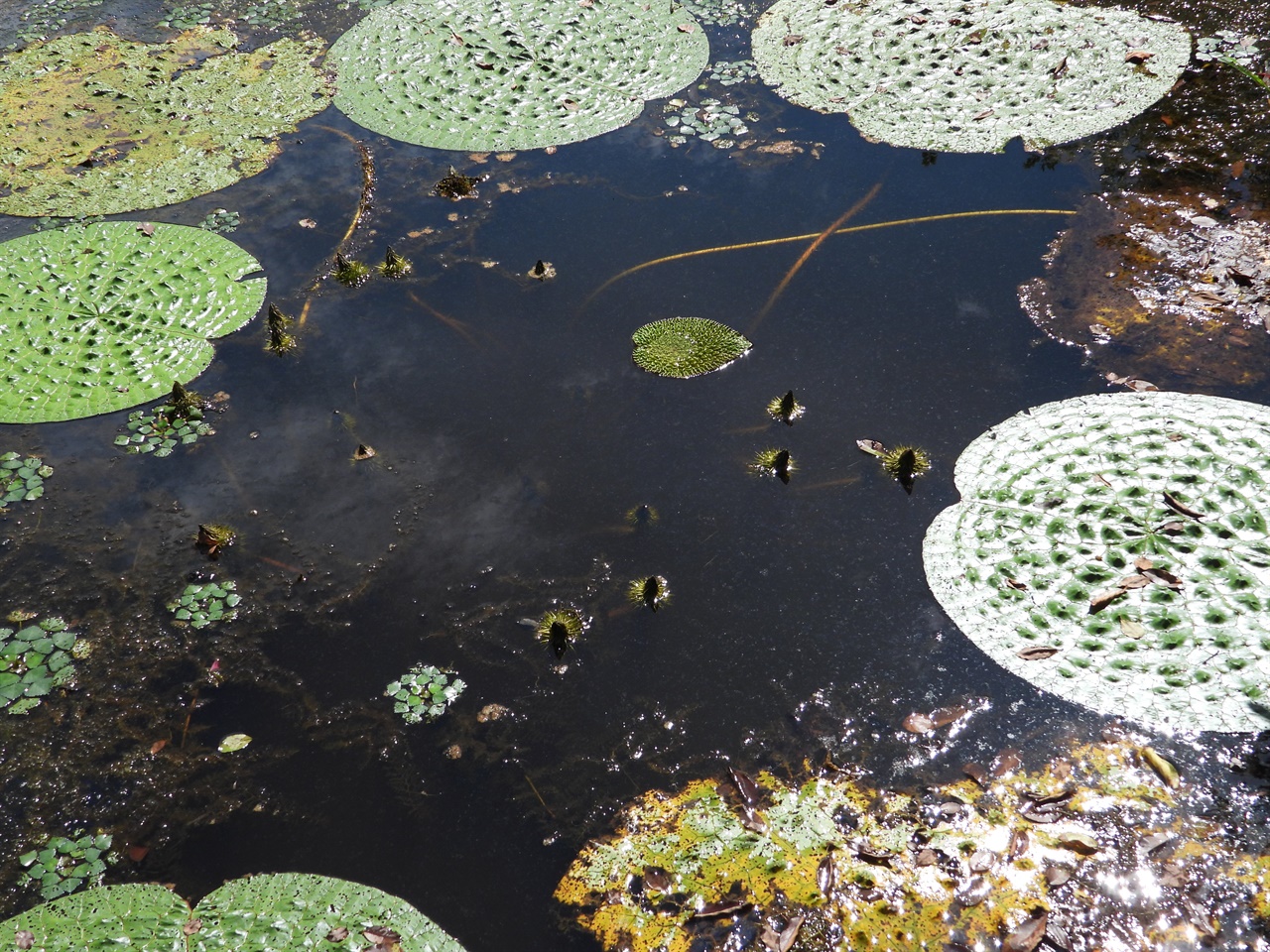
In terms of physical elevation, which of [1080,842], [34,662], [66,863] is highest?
→ [1080,842]

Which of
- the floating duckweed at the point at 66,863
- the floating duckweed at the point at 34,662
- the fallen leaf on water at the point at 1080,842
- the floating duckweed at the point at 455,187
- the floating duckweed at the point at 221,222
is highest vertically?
the floating duckweed at the point at 455,187

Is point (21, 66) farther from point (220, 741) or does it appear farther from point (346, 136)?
point (220, 741)

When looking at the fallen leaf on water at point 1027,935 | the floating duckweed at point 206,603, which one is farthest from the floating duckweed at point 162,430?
the fallen leaf on water at point 1027,935

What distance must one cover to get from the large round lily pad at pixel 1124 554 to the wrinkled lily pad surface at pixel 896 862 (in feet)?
1.21

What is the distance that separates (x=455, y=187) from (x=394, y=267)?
2.91ft

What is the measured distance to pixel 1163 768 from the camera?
3.45m

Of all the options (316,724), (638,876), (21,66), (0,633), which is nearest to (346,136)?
(21,66)

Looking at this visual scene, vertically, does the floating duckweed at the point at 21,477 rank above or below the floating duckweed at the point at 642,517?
below

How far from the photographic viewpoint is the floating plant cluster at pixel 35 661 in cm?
394

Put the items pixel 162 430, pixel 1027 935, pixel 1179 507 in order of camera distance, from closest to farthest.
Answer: pixel 1027 935 → pixel 1179 507 → pixel 162 430

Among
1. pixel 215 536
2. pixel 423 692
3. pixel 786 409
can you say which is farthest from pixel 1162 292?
pixel 215 536

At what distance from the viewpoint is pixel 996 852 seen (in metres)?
3.31

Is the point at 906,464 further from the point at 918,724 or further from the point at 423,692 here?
the point at 423,692

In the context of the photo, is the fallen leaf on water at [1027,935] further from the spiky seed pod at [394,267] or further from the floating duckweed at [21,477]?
the floating duckweed at [21,477]
